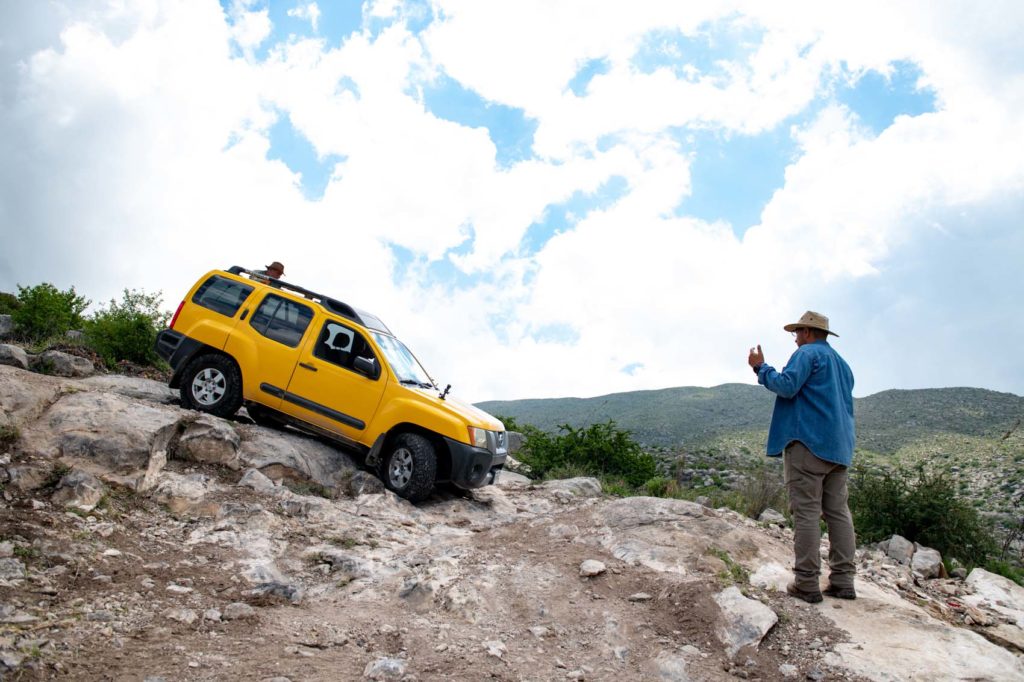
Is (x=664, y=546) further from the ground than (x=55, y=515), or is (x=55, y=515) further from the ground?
(x=664, y=546)

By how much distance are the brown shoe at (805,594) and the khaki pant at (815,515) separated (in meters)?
0.03

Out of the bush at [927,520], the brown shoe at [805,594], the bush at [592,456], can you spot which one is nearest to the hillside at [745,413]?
the bush at [592,456]

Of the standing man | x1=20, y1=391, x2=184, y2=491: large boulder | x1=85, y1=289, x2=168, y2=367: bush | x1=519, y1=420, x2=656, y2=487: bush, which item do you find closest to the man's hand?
the standing man

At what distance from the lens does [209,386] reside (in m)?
8.92

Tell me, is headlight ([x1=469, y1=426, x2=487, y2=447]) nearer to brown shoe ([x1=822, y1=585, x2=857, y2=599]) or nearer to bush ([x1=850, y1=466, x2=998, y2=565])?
brown shoe ([x1=822, y1=585, x2=857, y2=599])

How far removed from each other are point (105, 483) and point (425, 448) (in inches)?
132

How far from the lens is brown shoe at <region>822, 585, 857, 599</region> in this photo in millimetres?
5238

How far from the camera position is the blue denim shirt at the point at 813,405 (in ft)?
17.0

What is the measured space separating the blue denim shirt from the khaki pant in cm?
10

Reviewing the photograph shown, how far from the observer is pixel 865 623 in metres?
4.85

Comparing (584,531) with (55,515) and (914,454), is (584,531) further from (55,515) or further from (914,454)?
(914,454)

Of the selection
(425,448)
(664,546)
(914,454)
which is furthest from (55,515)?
(914,454)

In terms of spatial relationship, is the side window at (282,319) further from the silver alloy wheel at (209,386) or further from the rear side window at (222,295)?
the silver alloy wheel at (209,386)

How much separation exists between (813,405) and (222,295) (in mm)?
7564
